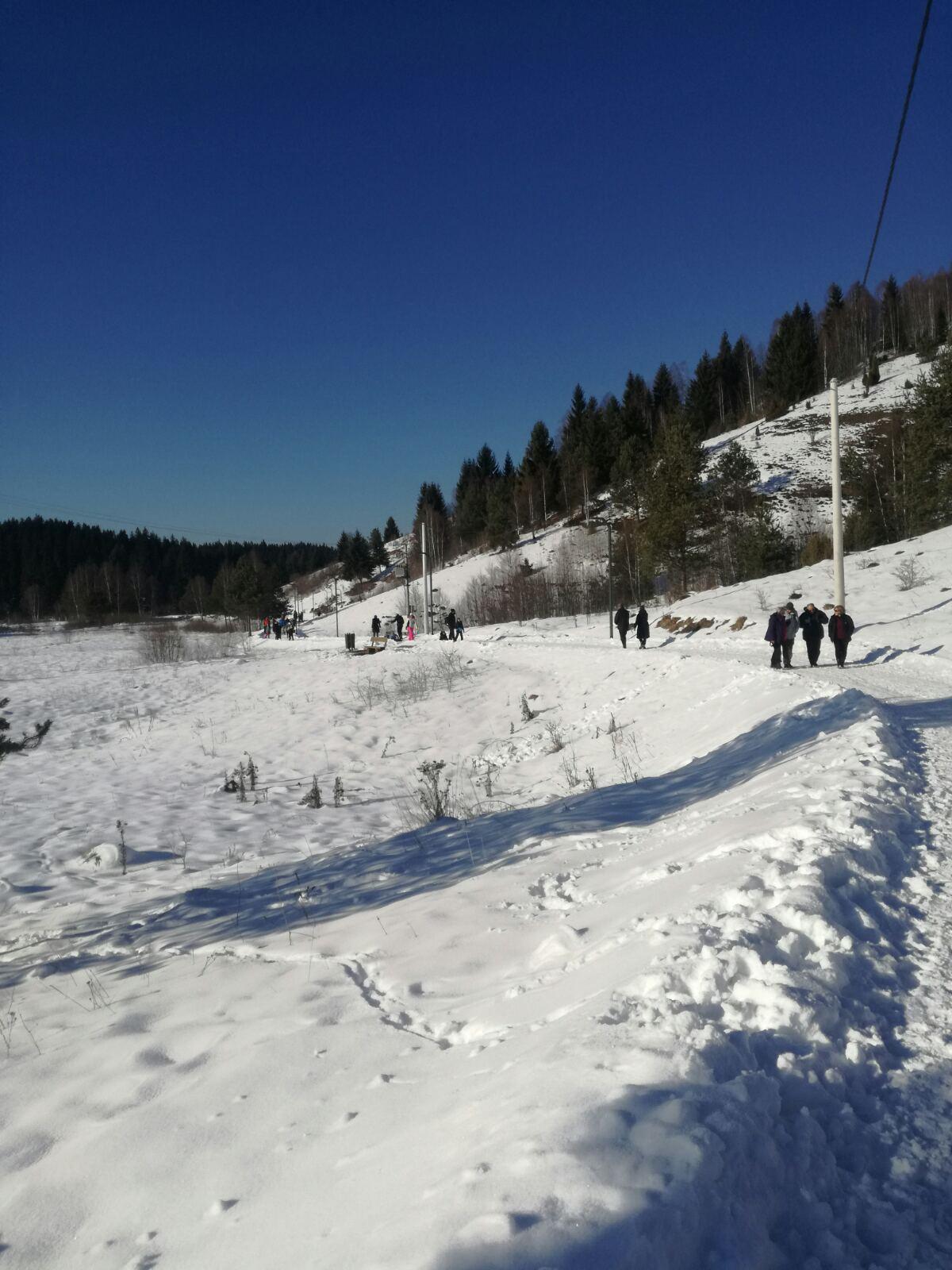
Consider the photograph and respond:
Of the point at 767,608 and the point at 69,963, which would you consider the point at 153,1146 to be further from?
the point at 767,608

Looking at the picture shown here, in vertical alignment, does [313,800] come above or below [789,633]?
below

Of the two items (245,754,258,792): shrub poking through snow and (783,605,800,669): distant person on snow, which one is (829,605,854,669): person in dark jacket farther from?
(245,754,258,792): shrub poking through snow

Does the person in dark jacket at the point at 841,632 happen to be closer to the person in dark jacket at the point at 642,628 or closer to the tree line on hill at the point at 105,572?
the person in dark jacket at the point at 642,628

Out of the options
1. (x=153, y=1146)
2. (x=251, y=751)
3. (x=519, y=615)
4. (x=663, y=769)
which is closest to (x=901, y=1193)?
(x=153, y=1146)

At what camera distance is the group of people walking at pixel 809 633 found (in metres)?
16.7

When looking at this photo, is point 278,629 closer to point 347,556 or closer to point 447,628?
point 447,628

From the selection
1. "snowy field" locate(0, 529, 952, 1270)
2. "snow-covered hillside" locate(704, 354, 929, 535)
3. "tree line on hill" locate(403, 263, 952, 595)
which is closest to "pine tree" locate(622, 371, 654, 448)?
"tree line on hill" locate(403, 263, 952, 595)

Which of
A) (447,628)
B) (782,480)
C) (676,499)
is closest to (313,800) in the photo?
(447,628)

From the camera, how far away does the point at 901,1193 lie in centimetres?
215

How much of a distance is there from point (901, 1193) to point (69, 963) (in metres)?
5.62

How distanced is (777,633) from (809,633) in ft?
2.64

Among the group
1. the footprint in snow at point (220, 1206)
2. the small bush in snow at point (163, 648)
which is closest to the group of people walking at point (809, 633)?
the footprint in snow at point (220, 1206)

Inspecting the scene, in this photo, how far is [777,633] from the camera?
55.7ft

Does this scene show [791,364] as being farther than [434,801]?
Yes
